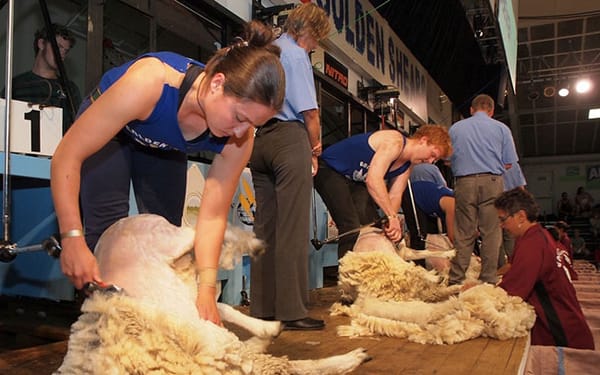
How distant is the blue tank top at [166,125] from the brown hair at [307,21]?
112 centimetres

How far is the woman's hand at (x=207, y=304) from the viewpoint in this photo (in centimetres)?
122

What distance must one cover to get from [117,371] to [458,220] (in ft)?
10.8

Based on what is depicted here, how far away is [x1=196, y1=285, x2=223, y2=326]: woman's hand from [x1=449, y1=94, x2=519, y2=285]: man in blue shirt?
2.91m

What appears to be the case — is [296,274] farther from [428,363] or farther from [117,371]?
[117,371]

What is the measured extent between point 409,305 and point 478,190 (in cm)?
192

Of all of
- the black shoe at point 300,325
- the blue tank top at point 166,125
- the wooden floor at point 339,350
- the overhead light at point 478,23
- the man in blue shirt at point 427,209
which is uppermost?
the overhead light at point 478,23

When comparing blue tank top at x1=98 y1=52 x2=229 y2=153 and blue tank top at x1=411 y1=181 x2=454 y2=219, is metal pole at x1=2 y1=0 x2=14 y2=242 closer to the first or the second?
blue tank top at x1=98 y1=52 x2=229 y2=153

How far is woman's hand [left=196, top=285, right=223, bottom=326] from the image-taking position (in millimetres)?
1217

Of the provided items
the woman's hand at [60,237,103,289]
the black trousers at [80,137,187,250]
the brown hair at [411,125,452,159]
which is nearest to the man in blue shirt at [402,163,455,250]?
the brown hair at [411,125,452,159]

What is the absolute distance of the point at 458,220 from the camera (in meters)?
3.94

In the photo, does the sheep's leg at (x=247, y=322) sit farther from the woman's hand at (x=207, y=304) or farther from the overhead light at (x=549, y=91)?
the overhead light at (x=549, y=91)

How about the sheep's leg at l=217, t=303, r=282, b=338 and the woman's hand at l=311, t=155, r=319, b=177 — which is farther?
the woman's hand at l=311, t=155, r=319, b=177

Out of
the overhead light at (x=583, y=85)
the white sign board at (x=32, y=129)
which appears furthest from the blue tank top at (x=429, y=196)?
the overhead light at (x=583, y=85)

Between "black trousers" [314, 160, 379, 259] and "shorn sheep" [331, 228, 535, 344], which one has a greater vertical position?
"black trousers" [314, 160, 379, 259]
